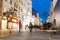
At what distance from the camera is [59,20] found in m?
45.7

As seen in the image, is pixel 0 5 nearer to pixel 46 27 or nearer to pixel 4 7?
pixel 4 7

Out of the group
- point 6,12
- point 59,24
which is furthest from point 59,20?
point 6,12

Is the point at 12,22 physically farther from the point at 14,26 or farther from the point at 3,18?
the point at 3,18

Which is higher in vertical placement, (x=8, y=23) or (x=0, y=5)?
(x=0, y=5)

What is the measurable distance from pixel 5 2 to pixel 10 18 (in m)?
7.52

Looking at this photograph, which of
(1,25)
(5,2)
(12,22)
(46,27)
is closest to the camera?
(1,25)

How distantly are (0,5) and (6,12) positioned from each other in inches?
114

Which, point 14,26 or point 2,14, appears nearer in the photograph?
point 2,14

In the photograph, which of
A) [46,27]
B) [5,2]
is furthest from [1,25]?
[46,27]

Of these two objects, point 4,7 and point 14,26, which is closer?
point 4,7

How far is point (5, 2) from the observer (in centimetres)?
4853

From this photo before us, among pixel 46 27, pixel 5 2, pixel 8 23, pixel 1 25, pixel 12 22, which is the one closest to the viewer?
pixel 1 25

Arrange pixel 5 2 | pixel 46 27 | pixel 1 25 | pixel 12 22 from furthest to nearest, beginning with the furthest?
pixel 46 27, pixel 12 22, pixel 5 2, pixel 1 25

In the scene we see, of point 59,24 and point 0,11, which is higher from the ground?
point 0,11
